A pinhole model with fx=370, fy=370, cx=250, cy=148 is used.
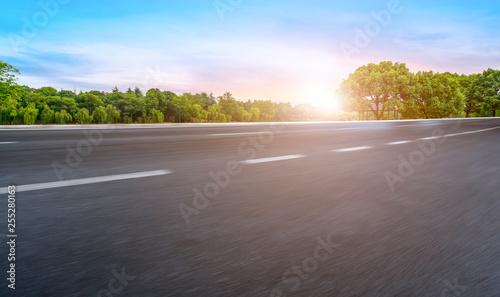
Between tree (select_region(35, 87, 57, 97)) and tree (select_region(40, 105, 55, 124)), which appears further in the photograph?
tree (select_region(35, 87, 57, 97))

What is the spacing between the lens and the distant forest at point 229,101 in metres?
27.1

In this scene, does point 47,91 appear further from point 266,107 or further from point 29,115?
A: point 266,107

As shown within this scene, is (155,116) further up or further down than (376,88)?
further down

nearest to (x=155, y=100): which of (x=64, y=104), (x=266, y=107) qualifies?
(x=64, y=104)

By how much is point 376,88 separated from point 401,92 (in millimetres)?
3684

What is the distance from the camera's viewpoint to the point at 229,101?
46531 millimetres

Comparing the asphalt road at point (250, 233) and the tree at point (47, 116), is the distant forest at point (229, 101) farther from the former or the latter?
the asphalt road at point (250, 233)

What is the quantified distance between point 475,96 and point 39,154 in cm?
8094

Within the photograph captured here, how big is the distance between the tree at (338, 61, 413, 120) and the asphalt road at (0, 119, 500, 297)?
4335 centimetres

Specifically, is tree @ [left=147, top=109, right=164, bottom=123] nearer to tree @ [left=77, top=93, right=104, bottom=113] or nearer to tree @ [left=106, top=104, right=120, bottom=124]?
tree @ [left=106, top=104, right=120, bottom=124]

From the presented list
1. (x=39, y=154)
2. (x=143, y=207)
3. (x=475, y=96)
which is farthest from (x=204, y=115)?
(x=475, y=96)

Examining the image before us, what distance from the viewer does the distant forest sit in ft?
88.8

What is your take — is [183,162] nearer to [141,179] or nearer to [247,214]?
[141,179]

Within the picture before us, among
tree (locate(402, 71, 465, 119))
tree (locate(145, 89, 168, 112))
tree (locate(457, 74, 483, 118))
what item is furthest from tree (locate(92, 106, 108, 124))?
tree (locate(457, 74, 483, 118))
